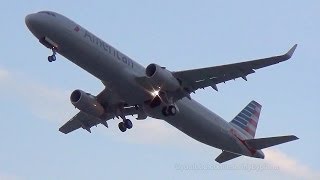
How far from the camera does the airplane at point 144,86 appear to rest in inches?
1822

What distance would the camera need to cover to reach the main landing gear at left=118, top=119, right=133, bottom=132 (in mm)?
53406

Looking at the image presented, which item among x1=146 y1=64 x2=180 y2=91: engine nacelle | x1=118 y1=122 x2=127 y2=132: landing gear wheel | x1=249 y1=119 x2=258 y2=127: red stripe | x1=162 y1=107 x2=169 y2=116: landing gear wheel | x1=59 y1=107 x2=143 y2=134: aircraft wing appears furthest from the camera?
x1=249 y1=119 x2=258 y2=127: red stripe

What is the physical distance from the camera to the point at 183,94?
4925 centimetres

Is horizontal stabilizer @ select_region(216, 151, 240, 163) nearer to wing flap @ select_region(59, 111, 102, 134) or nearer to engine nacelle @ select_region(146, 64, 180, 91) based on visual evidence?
wing flap @ select_region(59, 111, 102, 134)

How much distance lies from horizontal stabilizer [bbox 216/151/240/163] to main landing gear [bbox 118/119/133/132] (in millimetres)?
7988

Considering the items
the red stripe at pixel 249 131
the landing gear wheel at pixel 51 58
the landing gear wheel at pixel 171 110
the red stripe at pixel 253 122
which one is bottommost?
the landing gear wheel at pixel 171 110

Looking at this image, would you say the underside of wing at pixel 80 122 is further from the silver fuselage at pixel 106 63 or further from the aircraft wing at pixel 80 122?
the silver fuselage at pixel 106 63

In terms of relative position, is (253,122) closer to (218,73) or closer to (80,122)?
(218,73)

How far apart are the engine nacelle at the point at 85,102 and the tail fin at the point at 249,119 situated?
39.6ft

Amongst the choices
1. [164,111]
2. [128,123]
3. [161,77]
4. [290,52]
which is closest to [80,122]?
[128,123]

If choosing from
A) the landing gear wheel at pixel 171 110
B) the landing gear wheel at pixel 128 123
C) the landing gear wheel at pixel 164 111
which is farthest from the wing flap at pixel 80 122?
the landing gear wheel at pixel 171 110

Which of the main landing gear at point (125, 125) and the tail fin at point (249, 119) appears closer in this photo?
the main landing gear at point (125, 125)

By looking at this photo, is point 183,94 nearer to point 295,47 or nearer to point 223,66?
point 223,66

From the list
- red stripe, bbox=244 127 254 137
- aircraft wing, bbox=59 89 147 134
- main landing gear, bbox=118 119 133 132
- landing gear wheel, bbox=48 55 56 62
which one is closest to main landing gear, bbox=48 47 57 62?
landing gear wheel, bbox=48 55 56 62
